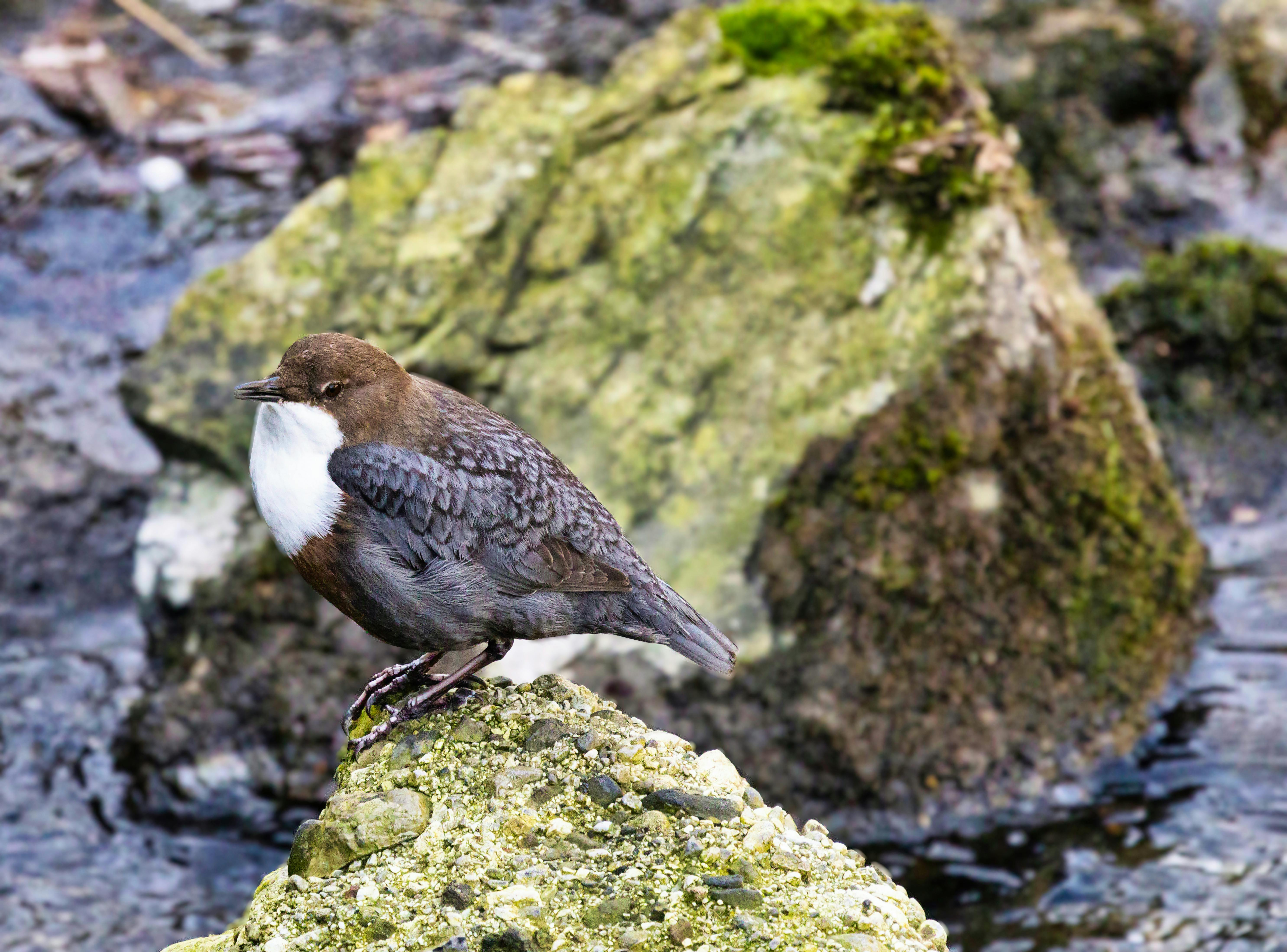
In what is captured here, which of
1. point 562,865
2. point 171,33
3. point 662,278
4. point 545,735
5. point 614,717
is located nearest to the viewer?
point 562,865

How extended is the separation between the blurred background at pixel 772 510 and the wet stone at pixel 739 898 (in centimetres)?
255

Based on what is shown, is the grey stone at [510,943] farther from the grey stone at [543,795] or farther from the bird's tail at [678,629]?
the bird's tail at [678,629]

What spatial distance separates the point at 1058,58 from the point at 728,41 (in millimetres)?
4237

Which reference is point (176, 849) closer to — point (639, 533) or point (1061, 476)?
point (639, 533)

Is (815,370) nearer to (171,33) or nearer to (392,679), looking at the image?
(392,679)

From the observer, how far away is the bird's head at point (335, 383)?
11.5 ft

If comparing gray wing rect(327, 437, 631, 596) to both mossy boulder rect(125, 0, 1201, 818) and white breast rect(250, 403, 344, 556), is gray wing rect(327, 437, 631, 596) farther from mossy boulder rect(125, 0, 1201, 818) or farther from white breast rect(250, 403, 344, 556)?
mossy boulder rect(125, 0, 1201, 818)

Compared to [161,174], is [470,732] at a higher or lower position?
lower

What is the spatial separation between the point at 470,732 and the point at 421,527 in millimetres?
535

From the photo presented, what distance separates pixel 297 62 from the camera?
410 inches

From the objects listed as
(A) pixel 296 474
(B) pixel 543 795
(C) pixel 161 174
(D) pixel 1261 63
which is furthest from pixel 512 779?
(D) pixel 1261 63

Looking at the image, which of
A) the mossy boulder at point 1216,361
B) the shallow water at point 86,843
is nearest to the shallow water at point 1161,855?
the mossy boulder at point 1216,361

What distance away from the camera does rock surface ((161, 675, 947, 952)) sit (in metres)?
2.78

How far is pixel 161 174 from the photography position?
925 cm
